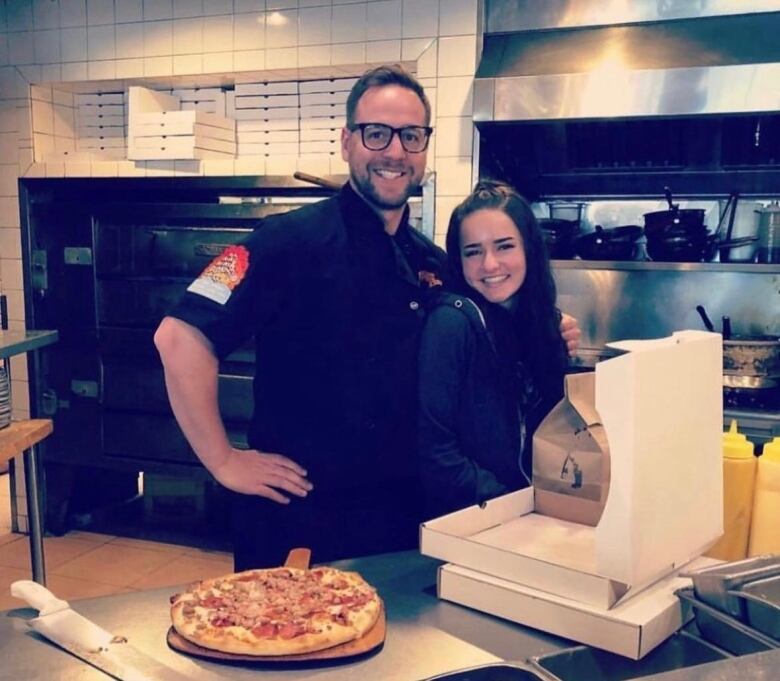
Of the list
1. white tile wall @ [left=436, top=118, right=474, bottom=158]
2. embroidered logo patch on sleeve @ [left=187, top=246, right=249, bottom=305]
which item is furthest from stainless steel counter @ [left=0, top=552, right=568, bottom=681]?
white tile wall @ [left=436, top=118, right=474, bottom=158]

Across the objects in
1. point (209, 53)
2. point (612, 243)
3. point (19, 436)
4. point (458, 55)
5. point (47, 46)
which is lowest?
point (19, 436)

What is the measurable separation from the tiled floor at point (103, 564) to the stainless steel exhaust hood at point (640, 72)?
89.5 inches

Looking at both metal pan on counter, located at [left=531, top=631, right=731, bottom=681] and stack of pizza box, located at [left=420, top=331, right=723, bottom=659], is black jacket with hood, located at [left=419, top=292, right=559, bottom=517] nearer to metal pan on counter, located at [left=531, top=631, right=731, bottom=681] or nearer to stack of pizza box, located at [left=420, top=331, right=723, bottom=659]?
stack of pizza box, located at [left=420, top=331, right=723, bottom=659]

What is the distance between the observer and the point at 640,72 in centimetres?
272

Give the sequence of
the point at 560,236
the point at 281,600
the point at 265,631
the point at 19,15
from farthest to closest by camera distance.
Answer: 1. the point at 19,15
2. the point at 560,236
3. the point at 281,600
4. the point at 265,631

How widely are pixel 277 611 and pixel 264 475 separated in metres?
0.74

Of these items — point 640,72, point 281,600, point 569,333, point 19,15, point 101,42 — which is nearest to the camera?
point 281,600

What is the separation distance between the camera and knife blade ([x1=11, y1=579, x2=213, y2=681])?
972mm

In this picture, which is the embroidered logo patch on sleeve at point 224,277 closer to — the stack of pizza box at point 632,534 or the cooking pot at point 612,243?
the stack of pizza box at point 632,534

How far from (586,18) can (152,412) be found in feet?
8.42

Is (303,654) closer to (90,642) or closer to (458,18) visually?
(90,642)

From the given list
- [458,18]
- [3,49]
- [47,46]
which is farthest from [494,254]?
[3,49]

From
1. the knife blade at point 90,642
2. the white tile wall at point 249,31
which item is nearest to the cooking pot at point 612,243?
the white tile wall at point 249,31

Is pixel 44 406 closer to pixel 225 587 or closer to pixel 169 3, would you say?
pixel 169 3
